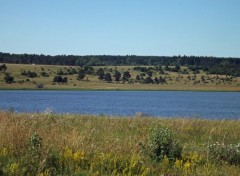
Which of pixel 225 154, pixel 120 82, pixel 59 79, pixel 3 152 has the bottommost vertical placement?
pixel 120 82

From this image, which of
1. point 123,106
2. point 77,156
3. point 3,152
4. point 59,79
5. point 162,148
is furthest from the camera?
point 59,79

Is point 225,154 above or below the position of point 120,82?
above

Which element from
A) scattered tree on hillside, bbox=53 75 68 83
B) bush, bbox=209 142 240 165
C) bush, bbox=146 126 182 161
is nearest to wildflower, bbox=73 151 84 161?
bush, bbox=146 126 182 161

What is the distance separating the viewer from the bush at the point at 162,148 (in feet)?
32.6

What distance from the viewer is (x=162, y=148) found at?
10.1 metres

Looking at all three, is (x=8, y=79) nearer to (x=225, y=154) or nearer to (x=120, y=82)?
(x=120, y=82)

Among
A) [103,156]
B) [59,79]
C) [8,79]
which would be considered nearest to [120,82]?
[59,79]

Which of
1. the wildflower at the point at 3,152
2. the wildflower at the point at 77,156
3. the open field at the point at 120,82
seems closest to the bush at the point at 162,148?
the wildflower at the point at 77,156

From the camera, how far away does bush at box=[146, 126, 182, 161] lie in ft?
32.6

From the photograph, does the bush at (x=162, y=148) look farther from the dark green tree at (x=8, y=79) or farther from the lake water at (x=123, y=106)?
the dark green tree at (x=8, y=79)

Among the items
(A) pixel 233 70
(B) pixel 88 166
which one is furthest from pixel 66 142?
(A) pixel 233 70

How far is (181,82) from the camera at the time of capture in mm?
149750

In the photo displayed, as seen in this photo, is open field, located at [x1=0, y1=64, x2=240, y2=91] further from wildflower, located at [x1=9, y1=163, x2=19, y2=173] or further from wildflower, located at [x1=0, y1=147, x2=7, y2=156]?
wildflower, located at [x1=9, y1=163, x2=19, y2=173]

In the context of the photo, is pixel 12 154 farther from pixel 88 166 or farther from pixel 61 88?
pixel 61 88
